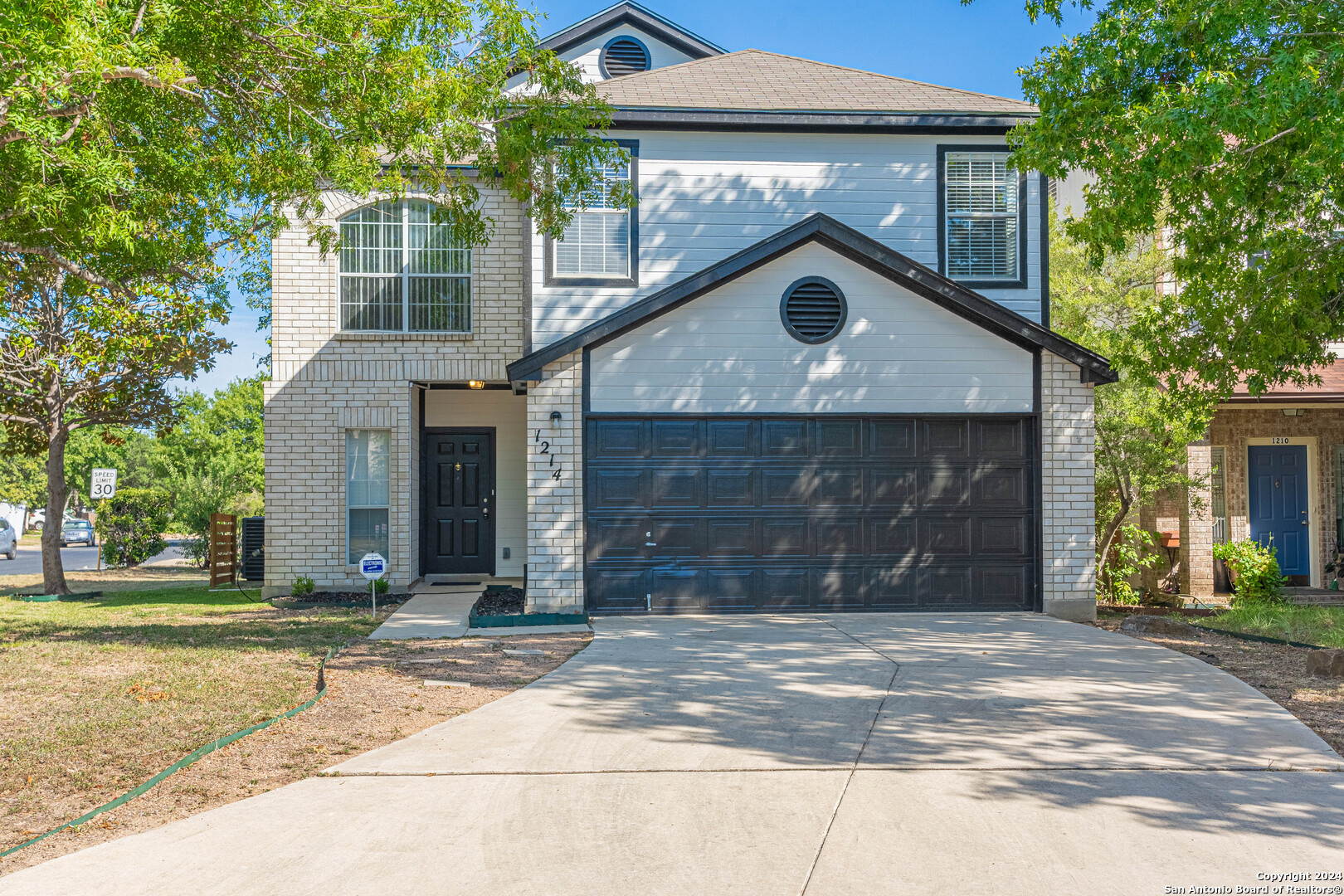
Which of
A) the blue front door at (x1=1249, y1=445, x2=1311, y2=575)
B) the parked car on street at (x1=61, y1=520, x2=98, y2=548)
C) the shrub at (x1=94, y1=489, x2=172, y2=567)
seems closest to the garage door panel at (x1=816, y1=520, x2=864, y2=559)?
the blue front door at (x1=1249, y1=445, x2=1311, y2=575)

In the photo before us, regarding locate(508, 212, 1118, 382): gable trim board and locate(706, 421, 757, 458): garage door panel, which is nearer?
locate(508, 212, 1118, 382): gable trim board

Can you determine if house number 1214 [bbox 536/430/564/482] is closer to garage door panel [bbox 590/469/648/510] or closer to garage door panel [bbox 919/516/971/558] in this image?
garage door panel [bbox 590/469/648/510]

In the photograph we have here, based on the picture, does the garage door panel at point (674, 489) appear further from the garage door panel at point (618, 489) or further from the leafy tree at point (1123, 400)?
the leafy tree at point (1123, 400)

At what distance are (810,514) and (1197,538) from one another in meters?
6.75

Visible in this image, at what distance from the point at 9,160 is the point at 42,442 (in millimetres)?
11330

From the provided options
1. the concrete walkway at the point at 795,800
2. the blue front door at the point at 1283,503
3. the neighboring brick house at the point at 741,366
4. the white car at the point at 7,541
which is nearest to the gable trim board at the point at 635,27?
the neighboring brick house at the point at 741,366

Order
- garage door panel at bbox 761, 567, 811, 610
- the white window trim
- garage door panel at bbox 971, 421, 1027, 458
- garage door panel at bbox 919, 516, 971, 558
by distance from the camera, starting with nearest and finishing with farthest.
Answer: garage door panel at bbox 761, 567, 811, 610 → garage door panel at bbox 919, 516, 971, 558 → garage door panel at bbox 971, 421, 1027, 458 → the white window trim

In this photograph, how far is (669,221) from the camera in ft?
43.2

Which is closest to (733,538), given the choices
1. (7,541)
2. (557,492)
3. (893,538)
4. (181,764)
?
(893,538)

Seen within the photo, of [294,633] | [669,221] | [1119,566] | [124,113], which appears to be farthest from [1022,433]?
[124,113]

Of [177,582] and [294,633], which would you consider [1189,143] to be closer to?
[294,633]

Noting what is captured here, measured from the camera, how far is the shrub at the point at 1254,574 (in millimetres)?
14117

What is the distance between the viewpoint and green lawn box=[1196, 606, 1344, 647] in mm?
10422

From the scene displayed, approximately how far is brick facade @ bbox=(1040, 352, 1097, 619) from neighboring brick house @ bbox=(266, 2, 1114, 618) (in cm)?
3
